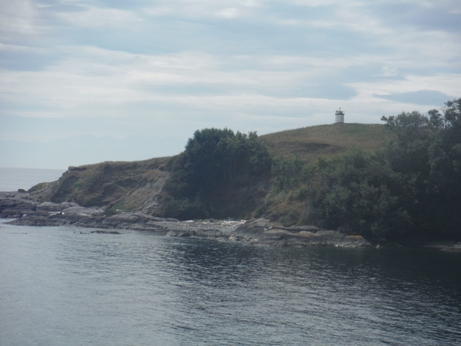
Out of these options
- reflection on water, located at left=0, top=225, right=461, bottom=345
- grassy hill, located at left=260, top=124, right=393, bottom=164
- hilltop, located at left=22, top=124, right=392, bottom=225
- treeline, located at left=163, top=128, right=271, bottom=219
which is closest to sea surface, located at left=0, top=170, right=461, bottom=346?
reflection on water, located at left=0, top=225, right=461, bottom=345

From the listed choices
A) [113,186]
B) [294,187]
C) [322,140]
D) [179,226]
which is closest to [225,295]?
[179,226]

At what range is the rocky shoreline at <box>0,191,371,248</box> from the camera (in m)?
69.8

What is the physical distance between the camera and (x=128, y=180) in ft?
361

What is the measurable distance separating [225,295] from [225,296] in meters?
0.34

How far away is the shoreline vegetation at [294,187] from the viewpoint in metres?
69.6

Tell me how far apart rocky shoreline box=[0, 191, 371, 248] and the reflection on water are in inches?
201

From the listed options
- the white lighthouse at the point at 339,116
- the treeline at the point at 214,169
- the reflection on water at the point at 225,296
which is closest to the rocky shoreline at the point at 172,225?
the reflection on water at the point at 225,296

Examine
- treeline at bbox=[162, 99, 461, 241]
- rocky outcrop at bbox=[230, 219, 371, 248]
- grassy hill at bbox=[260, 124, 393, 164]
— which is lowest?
rocky outcrop at bbox=[230, 219, 371, 248]

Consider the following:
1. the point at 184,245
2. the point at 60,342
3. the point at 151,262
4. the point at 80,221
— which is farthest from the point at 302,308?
the point at 80,221

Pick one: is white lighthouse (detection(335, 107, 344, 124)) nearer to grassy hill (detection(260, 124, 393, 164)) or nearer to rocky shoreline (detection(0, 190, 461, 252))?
grassy hill (detection(260, 124, 393, 164))

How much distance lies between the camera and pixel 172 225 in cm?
8631

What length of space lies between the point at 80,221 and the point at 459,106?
221 ft

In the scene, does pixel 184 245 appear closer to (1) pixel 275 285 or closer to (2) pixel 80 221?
(1) pixel 275 285

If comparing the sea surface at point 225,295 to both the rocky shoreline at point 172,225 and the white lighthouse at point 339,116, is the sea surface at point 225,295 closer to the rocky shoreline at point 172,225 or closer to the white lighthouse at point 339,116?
the rocky shoreline at point 172,225
